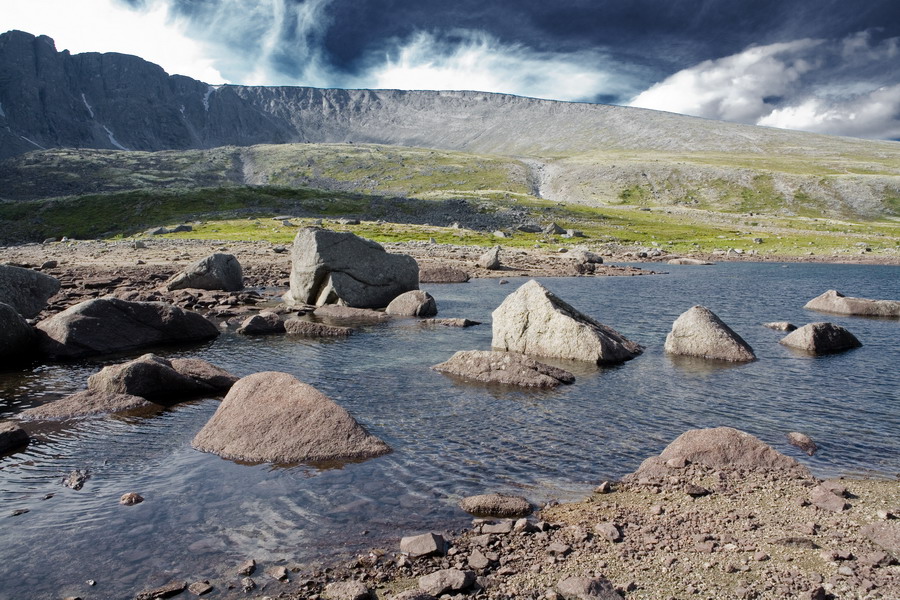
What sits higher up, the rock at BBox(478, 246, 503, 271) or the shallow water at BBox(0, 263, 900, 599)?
the rock at BBox(478, 246, 503, 271)

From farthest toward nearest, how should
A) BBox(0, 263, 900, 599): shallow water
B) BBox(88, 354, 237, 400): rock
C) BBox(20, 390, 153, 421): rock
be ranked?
BBox(88, 354, 237, 400): rock < BBox(20, 390, 153, 421): rock < BBox(0, 263, 900, 599): shallow water

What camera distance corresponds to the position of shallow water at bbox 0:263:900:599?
10523 mm

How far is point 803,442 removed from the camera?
15.4 meters

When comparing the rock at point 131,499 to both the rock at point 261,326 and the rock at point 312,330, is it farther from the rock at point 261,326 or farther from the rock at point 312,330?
the rock at point 261,326

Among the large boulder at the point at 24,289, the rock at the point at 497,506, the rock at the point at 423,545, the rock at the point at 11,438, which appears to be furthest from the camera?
the large boulder at the point at 24,289

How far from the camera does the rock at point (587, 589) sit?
8641 millimetres

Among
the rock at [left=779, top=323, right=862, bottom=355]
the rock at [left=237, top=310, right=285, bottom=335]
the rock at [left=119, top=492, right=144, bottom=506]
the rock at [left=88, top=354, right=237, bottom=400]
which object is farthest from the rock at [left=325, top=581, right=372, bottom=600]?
the rock at [left=779, top=323, right=862, bottom=355]

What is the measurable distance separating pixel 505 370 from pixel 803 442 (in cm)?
1006

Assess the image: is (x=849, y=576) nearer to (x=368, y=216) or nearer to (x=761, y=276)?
(x=761, y=276)

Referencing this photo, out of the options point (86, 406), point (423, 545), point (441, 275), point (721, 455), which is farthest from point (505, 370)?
point (441, 275)

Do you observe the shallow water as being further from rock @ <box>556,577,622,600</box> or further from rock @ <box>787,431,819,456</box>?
rock @ <box>556,577,622,600</box>

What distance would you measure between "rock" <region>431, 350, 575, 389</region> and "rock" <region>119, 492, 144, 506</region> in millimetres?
12608

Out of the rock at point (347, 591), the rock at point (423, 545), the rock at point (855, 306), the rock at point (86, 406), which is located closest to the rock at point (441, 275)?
the rock at point (855, 306)

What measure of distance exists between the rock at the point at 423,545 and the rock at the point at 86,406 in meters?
12.6
